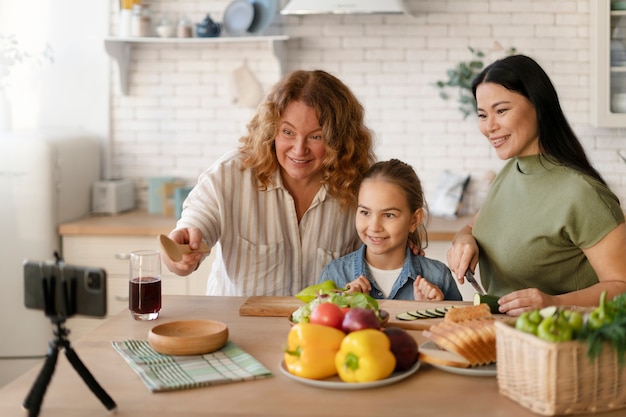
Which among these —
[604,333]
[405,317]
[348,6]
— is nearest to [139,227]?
[348,6]

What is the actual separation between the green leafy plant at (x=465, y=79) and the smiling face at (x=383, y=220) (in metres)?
2.12

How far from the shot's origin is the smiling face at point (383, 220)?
2.86 m

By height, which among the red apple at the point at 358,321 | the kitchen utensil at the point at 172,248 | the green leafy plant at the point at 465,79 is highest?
the green leafy plant at the point at 465,79

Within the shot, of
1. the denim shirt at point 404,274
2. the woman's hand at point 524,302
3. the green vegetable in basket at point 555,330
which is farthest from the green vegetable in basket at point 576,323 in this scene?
the denim shirt at point 404,274

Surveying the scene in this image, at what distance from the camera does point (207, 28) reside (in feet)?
15.9

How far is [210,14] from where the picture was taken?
504cm

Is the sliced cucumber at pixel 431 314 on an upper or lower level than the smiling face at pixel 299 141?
lower

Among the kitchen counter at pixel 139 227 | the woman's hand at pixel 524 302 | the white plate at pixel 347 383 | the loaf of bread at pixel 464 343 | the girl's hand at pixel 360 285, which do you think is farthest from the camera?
the kitchen counter at pixel 139 227

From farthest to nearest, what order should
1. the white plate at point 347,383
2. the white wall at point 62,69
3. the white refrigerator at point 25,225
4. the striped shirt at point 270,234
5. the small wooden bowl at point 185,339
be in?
1. the white wall at point 62,69
2. the white refrigerator at point 25,225
3. the striped shirt at point 270,234
4. the small wooden bowl at point 185,339
5. the white plate at point 347,383

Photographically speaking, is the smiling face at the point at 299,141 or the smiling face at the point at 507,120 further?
the smiling face at the point at 299,141

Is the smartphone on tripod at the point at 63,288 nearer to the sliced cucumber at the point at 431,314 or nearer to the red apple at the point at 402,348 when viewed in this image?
the red apple at the point at 402,348

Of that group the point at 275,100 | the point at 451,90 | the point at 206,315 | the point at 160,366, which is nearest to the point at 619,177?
the point at 451,90

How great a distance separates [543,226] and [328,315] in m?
0.95

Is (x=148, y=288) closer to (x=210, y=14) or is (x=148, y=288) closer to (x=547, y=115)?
(x=547, y=115)
